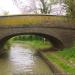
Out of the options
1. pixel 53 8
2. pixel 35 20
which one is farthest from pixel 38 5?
pixel 35 20

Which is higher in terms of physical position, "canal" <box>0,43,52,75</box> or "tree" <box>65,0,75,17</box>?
"tree" <box>65,0,75,17</box>

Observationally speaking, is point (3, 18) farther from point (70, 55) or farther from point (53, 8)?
point (53, 8)

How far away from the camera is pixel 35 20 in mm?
27359

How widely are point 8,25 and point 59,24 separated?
4.25 m

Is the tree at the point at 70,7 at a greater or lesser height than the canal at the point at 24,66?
greater

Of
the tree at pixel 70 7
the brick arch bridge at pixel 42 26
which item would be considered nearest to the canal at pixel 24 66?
the brick arch bridge at pixel 42 26

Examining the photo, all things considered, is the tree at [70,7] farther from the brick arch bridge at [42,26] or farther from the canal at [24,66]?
the canal at [24,66]

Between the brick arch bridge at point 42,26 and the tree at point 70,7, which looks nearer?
the tree at point 70,7

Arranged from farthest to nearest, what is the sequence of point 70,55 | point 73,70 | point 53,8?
point 53,8
point 70,55
point 73,70

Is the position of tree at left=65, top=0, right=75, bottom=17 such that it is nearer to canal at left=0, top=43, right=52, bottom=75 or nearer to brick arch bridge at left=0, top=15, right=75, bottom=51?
brick arch bridge at left=0, top=15, right=75, bottom=51

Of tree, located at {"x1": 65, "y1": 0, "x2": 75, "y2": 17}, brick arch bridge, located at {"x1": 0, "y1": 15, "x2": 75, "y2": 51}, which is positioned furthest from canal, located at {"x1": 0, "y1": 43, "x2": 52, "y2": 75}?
tree, located at {"x1": 65, "y1": 0, "x2": 75, "y2": 17}

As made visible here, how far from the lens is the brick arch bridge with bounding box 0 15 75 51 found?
2681 centimetres

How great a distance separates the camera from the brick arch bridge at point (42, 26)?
88.0ft

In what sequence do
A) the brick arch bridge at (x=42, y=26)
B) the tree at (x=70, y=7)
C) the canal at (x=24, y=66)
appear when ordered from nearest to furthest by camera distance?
1. the canal at (x=24, y=66)
2. the tree at (x=70, y=7)
3. the brick arch bridge at (x=42, y=26)
